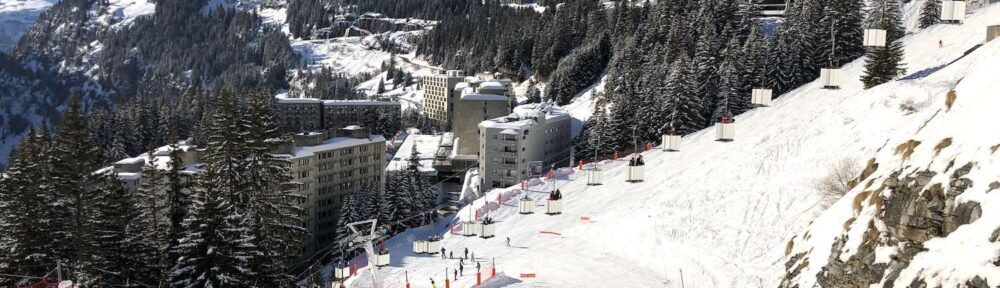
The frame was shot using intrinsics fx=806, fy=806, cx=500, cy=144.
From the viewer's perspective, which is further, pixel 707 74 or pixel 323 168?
pixel 323 168

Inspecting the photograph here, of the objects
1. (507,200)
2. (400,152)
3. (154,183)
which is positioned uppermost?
(154,183)

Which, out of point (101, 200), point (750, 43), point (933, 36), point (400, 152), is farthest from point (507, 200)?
point (400, 152)

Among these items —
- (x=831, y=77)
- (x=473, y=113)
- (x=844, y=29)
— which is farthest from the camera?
(x=473, y=113)

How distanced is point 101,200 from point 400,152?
81.6 metres

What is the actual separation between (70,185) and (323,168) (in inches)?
1660

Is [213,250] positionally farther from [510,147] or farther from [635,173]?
[510,147]

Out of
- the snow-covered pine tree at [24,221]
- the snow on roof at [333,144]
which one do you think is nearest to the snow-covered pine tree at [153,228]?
the snow-covered pine tree at [24,221]

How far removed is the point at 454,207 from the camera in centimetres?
7994

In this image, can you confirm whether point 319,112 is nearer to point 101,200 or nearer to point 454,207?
point 454,207

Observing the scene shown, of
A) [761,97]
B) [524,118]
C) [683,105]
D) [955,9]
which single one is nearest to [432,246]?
[761,97]

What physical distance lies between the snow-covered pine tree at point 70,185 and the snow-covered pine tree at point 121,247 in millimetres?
2062

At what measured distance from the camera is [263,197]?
33.8 meters

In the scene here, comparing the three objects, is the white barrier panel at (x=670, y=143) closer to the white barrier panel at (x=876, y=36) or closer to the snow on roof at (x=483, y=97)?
the white barrier panel at (x=876, y=36)

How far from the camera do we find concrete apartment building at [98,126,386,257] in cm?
7762
